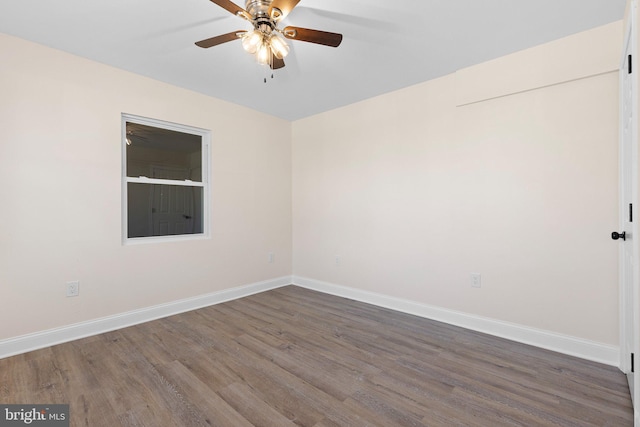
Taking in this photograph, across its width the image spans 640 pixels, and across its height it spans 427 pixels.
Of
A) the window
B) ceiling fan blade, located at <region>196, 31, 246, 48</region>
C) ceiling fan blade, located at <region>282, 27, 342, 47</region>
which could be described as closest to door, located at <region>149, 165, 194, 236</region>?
the window

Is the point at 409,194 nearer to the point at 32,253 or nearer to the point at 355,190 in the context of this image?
the point at 355,190

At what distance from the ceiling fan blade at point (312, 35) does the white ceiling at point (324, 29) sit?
0.96 feet

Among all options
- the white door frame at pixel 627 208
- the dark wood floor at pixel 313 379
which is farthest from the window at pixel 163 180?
the white door frame at pixel 627 208

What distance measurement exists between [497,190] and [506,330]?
1248 mm

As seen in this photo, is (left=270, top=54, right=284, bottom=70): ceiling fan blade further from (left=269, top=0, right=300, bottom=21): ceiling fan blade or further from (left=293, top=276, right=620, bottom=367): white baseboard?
(left=293, top=276, right=620, bottom=367): white baseboard

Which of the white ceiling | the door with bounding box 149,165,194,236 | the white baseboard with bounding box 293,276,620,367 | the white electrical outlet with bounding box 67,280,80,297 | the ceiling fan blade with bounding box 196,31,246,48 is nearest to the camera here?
the ceiling fan blade with bounding box 196,31,246,48

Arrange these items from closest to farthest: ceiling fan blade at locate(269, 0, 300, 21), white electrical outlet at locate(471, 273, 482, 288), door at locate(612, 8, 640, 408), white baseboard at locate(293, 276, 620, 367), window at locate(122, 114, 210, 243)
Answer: ceiling fan blade at locate(269, 0, 300, 21) → door at locate(612, 8, 640, 408) → white baseboard at locate(293, 276, 620, 367) → white electrical outlet at locate(471, 273, 482, 288) → window at locate(122, 114, 210, 243)

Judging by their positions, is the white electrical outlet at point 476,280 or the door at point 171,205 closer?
A: the white electrical outlet at point 476,280

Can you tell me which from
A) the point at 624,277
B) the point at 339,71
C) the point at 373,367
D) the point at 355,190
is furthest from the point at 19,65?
the point at 624,277

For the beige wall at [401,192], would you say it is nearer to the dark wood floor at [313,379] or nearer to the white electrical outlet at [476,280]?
the white electrical outlet at [476,280]

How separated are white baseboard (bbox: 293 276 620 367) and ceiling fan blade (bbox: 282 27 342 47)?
2.64 m

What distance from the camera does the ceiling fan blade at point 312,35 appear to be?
175 cm

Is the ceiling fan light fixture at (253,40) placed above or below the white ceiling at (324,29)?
below

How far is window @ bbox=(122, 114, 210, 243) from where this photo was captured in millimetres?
2975
